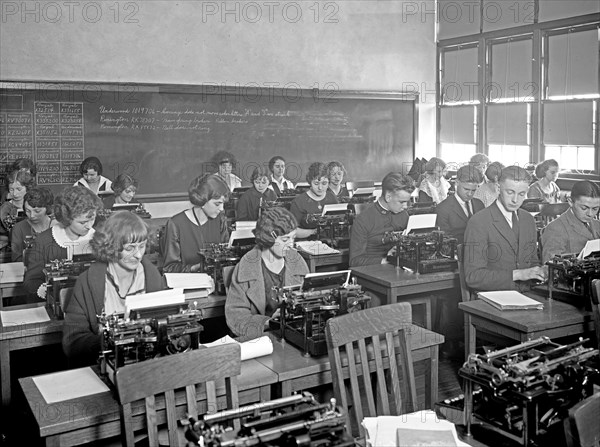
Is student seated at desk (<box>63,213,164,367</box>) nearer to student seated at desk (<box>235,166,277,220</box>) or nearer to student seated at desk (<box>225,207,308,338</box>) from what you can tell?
student seated at desk (<box>225,207,308,338</box>)

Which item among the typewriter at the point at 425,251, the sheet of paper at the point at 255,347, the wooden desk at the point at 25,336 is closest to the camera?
the sheet of paper at the point at 255,347

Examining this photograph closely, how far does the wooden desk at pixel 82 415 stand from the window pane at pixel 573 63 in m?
7.76

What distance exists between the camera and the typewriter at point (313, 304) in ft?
10.3

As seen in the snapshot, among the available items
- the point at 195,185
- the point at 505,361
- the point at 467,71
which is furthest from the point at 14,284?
the point at 467,71

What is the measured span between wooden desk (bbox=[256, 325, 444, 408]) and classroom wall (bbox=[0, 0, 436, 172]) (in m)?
6.28

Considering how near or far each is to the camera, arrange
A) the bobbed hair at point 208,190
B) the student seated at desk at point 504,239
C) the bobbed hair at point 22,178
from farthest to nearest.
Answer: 1. the bobbed hair at point 22,178
2. the bobbed hair at point 208,190
3. the student seated at desk at point 504,239

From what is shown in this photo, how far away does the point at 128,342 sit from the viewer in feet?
9.07

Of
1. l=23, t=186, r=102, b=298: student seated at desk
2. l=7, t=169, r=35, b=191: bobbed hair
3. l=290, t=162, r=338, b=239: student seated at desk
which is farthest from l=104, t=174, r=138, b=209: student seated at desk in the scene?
l=23, t=186, r=102, b=298: student seated at desk

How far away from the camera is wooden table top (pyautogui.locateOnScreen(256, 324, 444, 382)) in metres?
2.94

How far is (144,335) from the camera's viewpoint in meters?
2.80

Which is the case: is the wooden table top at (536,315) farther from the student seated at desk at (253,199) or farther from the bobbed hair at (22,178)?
the bobbed hair at (22,178)

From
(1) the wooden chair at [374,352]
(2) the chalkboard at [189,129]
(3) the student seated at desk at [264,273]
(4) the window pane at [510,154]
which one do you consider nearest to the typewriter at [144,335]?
(1) the wooden chair at [374,352]

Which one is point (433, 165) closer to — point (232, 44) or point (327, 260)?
point (232, 44)

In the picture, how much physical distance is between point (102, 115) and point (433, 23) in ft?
18.5
